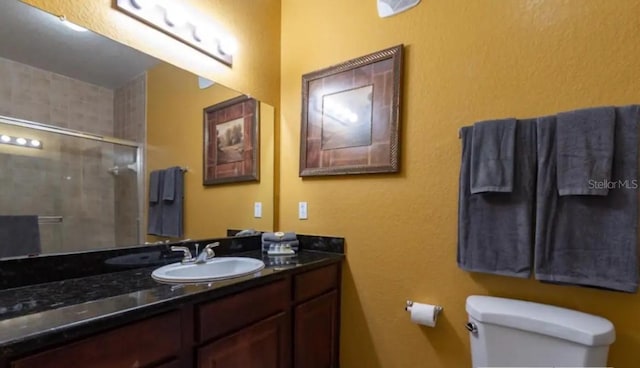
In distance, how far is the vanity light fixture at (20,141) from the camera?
1.06m

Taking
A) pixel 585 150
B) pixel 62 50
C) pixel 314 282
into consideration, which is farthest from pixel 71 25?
pixel 585 150

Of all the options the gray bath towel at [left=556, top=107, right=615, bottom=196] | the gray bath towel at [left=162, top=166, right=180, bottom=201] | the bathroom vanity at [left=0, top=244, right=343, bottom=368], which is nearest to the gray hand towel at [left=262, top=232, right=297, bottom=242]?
the bathroom vanity at [left=0, top=244, right=343, bottom=368]

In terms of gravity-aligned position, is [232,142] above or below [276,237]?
above

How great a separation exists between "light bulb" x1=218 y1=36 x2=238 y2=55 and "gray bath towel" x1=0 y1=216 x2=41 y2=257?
1.21 m

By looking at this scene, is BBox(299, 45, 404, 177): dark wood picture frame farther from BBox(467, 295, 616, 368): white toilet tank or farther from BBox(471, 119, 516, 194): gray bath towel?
BBox(467, 295, 616, 368): white toilet tank

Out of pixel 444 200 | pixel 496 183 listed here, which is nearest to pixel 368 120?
pixel 444 200

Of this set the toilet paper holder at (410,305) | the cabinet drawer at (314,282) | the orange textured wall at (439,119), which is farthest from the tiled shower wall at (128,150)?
the toilet paper holder at (410,305)

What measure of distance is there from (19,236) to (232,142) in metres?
1.08

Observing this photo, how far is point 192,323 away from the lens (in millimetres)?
1033

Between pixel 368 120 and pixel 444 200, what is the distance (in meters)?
0.60

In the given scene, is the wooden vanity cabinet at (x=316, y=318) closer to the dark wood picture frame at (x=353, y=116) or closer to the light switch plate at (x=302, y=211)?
the light switch plate at (x=302, y=211)

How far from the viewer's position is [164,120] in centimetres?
159

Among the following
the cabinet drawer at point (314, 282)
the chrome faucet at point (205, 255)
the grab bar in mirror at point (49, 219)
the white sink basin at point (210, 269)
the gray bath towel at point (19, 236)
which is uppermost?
the grab bar in mirror at point (49, 219)

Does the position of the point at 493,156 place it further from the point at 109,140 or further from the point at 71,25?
the point at 71,25
